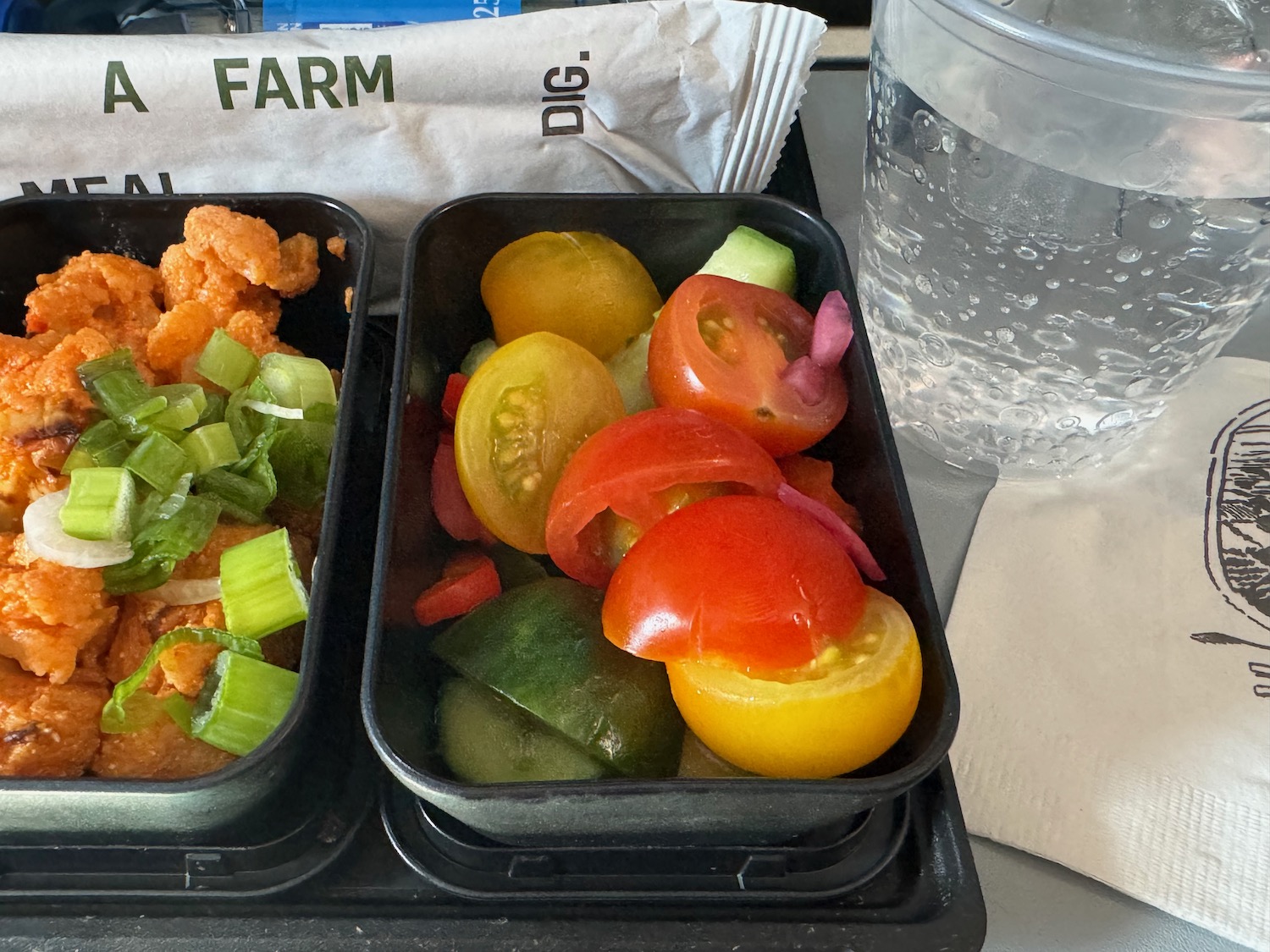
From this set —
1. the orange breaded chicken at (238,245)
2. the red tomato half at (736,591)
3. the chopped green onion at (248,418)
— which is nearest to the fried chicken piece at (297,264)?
the orange breaded chicken at (238,245)

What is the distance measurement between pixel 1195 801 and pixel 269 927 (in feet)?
2.09

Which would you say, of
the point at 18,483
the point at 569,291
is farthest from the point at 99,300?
the point at 569,291

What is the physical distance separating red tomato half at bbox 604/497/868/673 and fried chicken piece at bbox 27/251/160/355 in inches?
21.1

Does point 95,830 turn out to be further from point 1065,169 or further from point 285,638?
point 1065,169

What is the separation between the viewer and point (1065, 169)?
0.68 meters

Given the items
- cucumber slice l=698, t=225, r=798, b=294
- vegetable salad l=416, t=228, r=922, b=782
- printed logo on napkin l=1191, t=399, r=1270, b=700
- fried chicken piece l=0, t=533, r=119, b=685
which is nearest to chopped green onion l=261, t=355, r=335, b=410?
vegetable salad l=416, t=228, r=922, b=782

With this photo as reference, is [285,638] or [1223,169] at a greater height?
[1223,169]

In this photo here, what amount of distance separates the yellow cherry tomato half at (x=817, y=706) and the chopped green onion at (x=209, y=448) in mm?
418

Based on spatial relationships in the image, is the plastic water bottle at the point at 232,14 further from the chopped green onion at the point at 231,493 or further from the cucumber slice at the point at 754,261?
the chopped green onion at the point at 231,493

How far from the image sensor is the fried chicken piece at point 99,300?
82cm

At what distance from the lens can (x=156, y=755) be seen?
2.14 ft

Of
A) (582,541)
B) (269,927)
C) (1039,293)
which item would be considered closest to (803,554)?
(582,541)

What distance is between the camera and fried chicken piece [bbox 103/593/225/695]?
69cm

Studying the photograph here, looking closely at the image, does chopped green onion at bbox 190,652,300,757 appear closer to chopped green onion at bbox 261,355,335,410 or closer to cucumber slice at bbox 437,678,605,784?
cucumber slice at bbox 437,678,605,784
